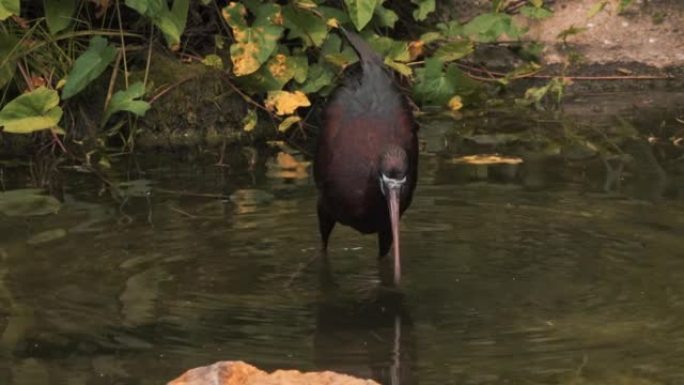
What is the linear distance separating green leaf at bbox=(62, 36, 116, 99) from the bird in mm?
2156

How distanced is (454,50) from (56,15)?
8.00 feet

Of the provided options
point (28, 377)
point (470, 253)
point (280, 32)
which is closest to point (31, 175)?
point (280, 32)

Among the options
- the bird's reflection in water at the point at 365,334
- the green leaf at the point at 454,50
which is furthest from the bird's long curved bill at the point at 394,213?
the green leaf at the point at 454,50

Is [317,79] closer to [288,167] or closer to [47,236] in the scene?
[288,167]

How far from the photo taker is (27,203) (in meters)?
7.12

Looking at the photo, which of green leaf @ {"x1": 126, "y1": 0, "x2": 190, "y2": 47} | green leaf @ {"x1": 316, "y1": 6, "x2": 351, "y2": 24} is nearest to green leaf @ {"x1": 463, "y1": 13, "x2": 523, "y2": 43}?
green leaf @ {"x1": 316, "y1": 6, "x2": 351, "y2": 24}

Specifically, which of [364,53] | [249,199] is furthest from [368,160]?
[249,199]

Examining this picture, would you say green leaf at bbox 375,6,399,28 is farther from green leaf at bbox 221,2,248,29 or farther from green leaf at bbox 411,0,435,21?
green leaf at bbox 221,2,248,29

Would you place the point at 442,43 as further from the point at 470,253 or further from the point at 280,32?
the point at 470,253

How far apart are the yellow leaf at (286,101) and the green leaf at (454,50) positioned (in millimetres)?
1139

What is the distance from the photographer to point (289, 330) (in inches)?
204

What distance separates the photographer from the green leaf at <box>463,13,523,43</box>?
9219mm

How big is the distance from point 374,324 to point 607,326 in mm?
840

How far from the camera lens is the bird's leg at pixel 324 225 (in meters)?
6.24
